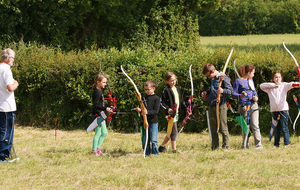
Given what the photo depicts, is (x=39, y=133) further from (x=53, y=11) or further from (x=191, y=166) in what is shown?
(x=53, y=11)

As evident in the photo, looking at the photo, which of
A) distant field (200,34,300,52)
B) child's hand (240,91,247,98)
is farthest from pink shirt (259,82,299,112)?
distant field (200,34,300,52)

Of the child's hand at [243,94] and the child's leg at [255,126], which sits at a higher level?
the child's hand at [243,94]

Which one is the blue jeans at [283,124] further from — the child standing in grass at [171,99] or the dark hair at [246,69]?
the child standing in grass at [171,99]

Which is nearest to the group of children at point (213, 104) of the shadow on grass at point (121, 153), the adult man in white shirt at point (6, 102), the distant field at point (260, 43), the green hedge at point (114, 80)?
the shadow on grass at point (121, 153)

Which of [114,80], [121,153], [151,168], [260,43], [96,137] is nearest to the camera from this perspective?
[151,168]

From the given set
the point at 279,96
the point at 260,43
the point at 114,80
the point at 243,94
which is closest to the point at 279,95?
the point at 279,96

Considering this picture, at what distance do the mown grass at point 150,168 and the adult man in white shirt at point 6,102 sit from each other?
39 centimetres

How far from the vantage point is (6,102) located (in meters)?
5.38

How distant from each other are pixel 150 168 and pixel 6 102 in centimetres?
263

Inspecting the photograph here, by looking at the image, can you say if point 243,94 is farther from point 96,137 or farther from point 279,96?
point 96,137

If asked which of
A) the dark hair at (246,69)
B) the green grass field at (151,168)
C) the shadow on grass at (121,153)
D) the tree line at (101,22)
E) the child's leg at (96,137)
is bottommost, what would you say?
the shadow on grass at (121,153)

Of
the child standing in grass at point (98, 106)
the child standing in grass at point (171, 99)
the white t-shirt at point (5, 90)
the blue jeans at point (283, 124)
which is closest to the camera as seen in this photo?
the white t-shirt at point (5, 90)

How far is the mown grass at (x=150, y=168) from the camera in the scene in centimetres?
445

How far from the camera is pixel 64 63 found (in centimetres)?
901
